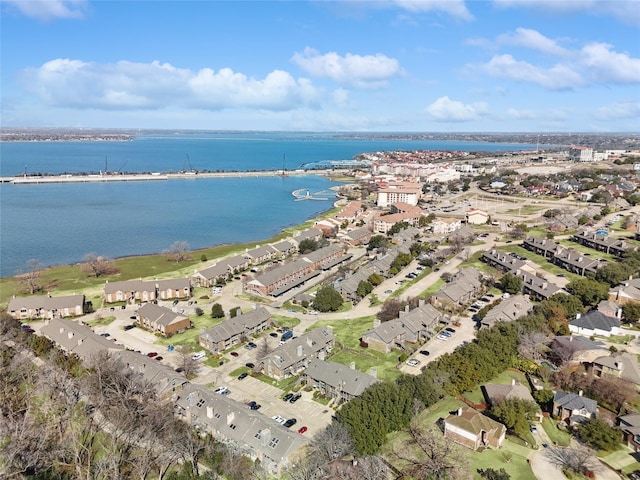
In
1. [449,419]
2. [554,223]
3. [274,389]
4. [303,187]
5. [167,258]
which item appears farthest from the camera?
[303,187]

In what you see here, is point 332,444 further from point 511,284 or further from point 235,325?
point 511,284

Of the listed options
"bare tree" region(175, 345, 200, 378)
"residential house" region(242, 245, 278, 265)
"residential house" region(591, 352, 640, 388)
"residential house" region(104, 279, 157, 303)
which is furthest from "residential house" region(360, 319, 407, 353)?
"residential house" region(242, 245, 278, 265)

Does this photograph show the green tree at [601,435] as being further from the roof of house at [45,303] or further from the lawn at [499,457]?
the roof of house at [45,303]

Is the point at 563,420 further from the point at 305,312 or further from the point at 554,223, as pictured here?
the point at 554,223

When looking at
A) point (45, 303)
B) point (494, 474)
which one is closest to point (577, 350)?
point (494, 474)

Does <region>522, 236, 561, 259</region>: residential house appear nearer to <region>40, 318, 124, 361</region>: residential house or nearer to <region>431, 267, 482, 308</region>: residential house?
<region>431, 267, 482, 308</region>: residential house

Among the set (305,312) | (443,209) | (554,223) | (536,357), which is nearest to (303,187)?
(443,209)
